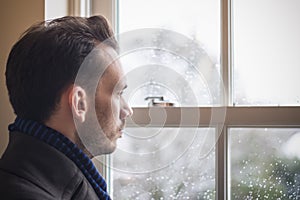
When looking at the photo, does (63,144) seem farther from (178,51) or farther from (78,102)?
(178,51)

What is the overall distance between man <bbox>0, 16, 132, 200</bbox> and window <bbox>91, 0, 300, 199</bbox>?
1.09ft

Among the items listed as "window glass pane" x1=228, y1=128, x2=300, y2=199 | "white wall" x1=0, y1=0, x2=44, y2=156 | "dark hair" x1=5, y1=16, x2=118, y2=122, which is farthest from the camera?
"white wall" x1=0, y1=0, x2=44, y2=156

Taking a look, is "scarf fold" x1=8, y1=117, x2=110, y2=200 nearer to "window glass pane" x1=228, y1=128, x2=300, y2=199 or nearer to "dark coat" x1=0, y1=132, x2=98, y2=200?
"dark coat" x1=0, y1=132, x2=98, y2=200

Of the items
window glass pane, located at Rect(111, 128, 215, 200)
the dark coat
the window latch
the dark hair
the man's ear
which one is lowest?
window glass pane, located at Rect(111, 128, 215, 200)

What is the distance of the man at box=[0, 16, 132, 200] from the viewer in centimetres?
96

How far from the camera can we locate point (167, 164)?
152 cm

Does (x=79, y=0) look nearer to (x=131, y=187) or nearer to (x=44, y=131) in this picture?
(x=131, y=187)

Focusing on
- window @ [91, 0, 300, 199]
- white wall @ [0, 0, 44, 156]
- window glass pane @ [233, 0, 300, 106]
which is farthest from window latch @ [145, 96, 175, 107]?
white wall @ [0, 0, 44, 156]

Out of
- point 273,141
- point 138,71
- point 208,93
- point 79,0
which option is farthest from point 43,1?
point 273,141

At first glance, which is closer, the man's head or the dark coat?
the dark coat

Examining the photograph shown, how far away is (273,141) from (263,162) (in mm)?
67

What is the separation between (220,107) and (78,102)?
59 centimetres

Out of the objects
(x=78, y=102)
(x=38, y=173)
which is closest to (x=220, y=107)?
(x=78, y=102)

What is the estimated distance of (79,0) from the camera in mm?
1648
